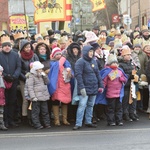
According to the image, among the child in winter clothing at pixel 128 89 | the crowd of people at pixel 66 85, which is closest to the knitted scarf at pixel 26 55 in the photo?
the crowd of people at pixel 66 85

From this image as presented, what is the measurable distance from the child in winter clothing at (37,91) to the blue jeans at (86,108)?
698 mm

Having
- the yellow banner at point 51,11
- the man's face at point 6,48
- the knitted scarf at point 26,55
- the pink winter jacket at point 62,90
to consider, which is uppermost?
the yellow banner at point 51,11

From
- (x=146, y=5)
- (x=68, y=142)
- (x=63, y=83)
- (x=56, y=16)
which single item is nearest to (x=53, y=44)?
(x=63, y=83)

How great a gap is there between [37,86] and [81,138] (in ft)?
5.66

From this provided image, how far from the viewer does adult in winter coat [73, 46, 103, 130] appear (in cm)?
973

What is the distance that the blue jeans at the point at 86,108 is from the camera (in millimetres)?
9883

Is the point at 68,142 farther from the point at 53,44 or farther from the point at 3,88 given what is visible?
the point at 53,44

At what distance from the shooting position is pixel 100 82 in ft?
→ 32.7

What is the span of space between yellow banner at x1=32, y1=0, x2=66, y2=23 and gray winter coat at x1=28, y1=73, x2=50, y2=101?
17.1ft

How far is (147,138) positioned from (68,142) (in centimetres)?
152

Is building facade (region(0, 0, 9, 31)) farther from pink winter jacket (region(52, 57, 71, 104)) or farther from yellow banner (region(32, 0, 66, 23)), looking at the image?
pink winter jacket (region(52, 57, 71, 104))

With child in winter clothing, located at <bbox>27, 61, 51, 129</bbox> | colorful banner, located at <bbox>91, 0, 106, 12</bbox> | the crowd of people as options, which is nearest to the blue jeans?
the crowd of people

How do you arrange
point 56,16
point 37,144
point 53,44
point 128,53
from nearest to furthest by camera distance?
point 37,144
point 128,53
point 53,44
point 56,16

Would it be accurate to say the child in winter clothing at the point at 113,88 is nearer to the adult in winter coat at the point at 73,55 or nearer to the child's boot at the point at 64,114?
the adult in winter coat at the point at 73,55
